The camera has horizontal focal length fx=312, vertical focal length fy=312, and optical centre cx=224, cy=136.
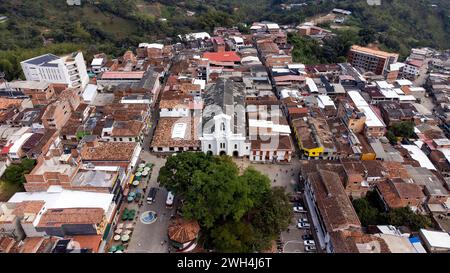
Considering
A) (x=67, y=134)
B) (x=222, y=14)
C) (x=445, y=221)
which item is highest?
(x=222, y=14)

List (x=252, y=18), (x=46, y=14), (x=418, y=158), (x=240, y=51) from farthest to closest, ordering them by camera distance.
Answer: (x=252, y=18) → (x=46, y=14) → (x=240, y=51) → (x=418, y=158)

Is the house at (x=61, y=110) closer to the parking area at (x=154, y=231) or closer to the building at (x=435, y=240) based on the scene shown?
the parking area at (x=154, y=231)

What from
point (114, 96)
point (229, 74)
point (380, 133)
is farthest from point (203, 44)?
point (380, 133)

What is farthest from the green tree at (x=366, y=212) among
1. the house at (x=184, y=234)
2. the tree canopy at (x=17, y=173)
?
the tree canopy at (x=17, y=173)

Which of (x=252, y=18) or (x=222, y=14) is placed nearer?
(x=222, y=14)

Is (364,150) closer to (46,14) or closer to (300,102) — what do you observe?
(300,102)

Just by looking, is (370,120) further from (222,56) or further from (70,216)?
Answer: (70,216)

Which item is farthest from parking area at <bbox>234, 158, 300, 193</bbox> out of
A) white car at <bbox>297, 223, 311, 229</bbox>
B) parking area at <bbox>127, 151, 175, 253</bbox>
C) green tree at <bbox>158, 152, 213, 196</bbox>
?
parking area at <bbox>127, 151, 175, 253</bbox>

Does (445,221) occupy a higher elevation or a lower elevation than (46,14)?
lower
